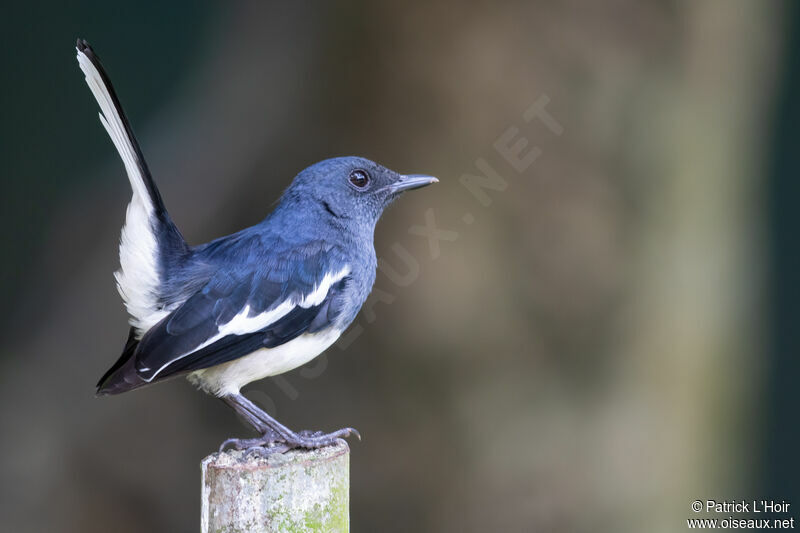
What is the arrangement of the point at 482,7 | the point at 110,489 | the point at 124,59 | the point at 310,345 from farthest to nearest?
the point at 124,59 → the point at 110,489 → the point at 482,7 → the point at 310,345

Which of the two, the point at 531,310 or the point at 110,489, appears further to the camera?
the point at 110,489

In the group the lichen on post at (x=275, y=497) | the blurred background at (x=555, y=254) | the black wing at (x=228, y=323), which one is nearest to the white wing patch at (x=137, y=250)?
the black wing at (x=228, y=323)

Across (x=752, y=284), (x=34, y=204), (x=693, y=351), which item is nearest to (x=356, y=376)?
(x=693, y=351)

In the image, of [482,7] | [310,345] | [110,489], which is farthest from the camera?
[110,489]

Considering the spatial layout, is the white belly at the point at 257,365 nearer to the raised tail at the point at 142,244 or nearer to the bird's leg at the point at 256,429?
the bird's leg at the point at 256,429

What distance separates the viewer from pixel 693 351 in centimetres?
537

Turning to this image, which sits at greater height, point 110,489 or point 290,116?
point 290,116

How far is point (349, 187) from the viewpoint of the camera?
3574mm

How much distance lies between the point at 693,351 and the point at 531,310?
3.44ft

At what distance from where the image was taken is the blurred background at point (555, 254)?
5.11 metres

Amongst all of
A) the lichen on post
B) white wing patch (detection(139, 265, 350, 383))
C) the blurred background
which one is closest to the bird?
white wing patch (detection(139, 265, 350, 383))

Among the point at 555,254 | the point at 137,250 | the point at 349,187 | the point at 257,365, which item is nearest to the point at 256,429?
the point at 257,365

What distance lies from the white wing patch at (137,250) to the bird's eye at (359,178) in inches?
30.9

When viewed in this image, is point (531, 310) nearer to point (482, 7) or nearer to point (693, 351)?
point (693, 351)
